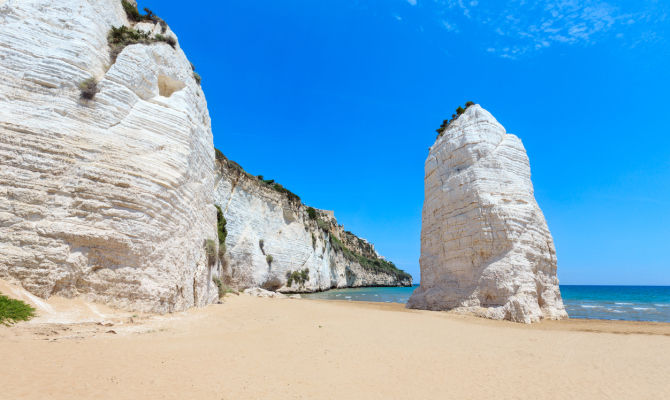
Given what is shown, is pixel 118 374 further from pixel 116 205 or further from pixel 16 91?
pixel 16 91

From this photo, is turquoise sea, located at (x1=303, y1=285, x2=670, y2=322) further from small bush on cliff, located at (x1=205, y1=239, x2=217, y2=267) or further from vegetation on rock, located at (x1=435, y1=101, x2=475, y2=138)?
small bush on cliff, located at (x1=205, y1=239, x2=217, y2=267)

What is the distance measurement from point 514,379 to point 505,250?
9357 millimetres

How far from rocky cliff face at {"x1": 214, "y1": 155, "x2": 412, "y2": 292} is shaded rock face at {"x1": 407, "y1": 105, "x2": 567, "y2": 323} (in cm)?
1513

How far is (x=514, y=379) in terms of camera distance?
207 inches

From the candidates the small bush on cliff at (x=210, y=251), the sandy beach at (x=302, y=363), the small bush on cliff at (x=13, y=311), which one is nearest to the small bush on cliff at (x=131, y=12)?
the small bush on cliff at (x=210, y=251)

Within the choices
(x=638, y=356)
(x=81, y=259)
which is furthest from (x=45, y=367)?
(x=638, y=356)

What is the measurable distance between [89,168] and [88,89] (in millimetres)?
2519

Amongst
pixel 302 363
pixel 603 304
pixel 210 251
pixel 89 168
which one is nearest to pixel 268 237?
pixel 210 251

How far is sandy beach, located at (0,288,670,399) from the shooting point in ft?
13.3

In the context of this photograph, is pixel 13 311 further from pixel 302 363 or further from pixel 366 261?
pixel 366 261

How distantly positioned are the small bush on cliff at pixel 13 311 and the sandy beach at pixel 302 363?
0.21 m

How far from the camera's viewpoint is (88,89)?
29.9 feet

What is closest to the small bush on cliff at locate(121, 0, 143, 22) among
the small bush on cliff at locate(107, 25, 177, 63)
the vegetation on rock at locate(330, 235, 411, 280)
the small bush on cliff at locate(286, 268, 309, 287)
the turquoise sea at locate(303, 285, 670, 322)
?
the small bush on cliff at locate(107, 25, 177, 63)

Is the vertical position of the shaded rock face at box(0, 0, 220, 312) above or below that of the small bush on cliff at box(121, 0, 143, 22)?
below
